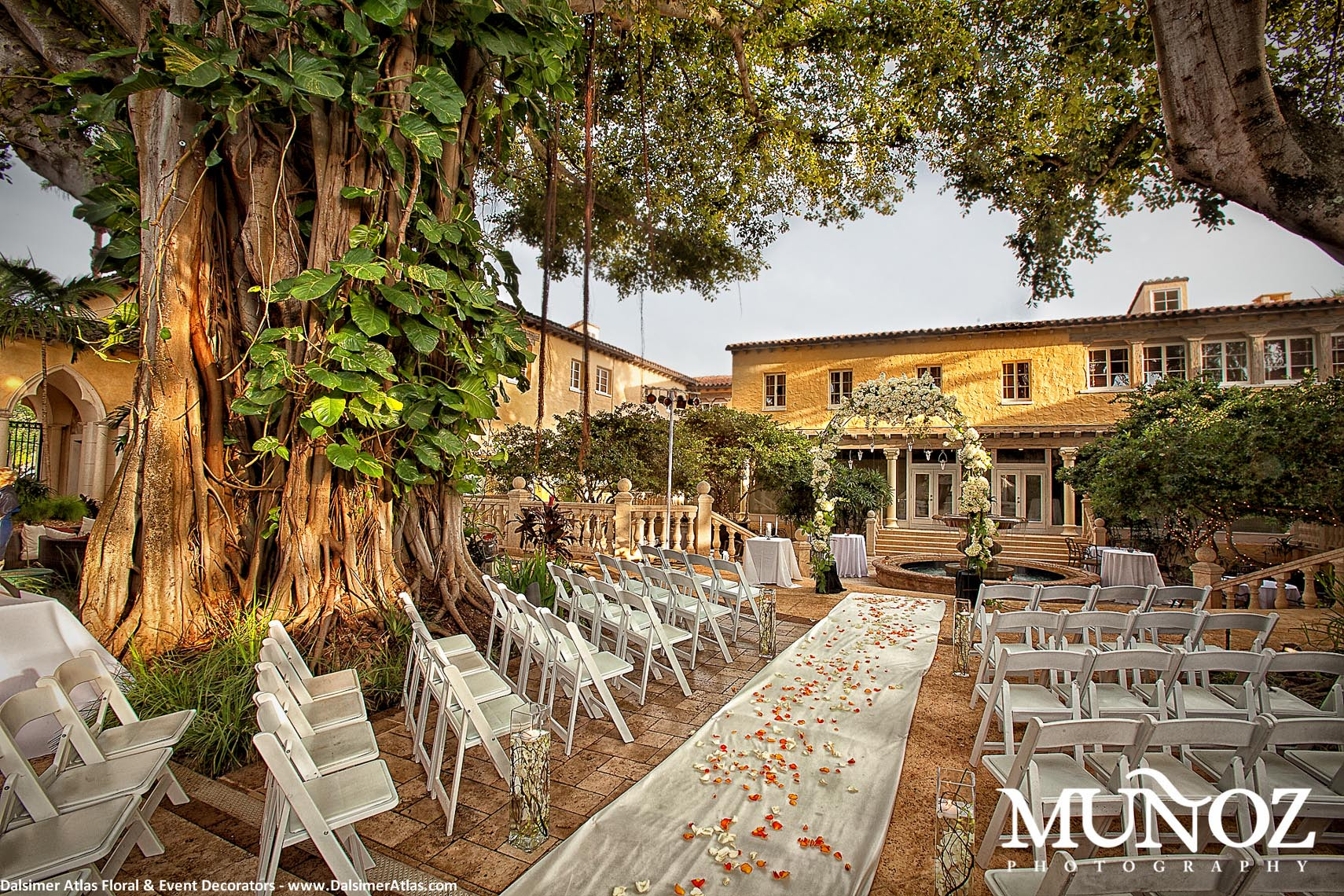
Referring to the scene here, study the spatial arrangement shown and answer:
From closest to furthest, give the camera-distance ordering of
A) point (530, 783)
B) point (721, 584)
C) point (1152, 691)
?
point (530, 783) → point (1152, 691) → point (721, 584)

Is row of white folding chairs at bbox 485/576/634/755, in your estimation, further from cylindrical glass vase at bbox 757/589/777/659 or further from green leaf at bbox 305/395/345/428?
cylindrical glass vase at bbox 757/589/777/659

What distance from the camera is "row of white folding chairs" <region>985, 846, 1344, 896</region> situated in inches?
59.4

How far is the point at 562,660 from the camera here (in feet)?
12.0

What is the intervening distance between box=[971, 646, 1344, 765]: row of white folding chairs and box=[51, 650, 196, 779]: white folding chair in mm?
3798

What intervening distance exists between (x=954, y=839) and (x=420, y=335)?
418 cm

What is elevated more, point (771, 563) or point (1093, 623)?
point (1093, 623)

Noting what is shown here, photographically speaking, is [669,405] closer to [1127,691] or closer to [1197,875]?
[1127,691]

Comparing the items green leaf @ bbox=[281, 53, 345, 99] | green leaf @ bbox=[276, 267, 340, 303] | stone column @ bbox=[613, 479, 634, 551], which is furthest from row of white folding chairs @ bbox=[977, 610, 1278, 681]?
stone column @ bbox=[613, 479, 634, 551]

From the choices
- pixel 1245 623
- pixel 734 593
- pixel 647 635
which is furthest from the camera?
pixel 734 593

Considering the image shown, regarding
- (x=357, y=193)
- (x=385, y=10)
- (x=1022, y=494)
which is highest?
(x=385, y=10)

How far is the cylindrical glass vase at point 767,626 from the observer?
219 inches

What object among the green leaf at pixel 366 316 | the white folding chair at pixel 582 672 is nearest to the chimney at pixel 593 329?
the green leaf at pixel 366 316

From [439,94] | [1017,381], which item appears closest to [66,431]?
[439,94]

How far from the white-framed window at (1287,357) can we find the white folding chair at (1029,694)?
58.2 feet
